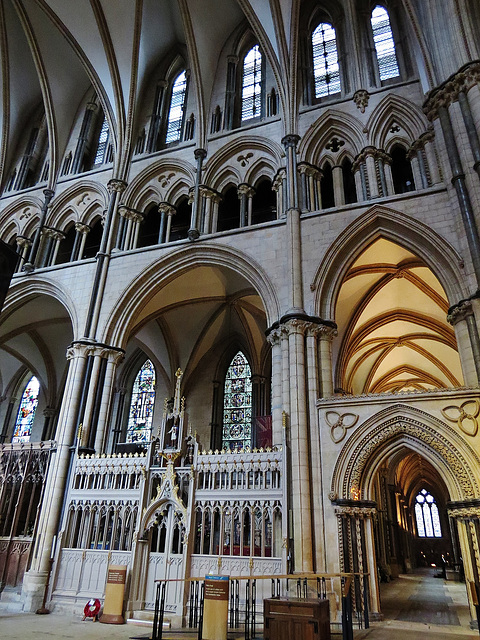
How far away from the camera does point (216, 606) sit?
20.7ft

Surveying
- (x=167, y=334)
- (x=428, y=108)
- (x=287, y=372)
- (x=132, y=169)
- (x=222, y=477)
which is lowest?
(x=222, y=477)

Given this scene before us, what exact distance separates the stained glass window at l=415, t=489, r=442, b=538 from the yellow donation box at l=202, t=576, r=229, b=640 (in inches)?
1139

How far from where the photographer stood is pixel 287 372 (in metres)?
10.9

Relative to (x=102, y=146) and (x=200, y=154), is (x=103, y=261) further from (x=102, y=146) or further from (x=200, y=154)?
(x=102, y=146)

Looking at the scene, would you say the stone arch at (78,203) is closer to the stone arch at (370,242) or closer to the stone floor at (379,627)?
the stone arch at (370,242)

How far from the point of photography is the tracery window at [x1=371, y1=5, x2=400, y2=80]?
14.5 m

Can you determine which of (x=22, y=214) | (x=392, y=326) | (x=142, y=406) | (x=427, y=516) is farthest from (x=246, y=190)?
(x=427, y=516)

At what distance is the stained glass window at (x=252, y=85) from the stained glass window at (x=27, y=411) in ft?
46.1

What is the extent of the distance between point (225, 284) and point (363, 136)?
593cm

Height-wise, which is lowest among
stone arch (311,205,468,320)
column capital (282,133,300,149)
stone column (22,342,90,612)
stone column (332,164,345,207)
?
stone column (22,342,90,612)

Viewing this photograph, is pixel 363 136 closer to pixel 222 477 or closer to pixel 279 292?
pixel 279 292

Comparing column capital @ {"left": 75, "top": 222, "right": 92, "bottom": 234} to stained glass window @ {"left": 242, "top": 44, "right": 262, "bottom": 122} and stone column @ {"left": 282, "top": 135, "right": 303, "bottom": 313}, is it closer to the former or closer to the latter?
stained glass window @ {"left": 242, "top": 44, "right": 262, "bottom": 122}

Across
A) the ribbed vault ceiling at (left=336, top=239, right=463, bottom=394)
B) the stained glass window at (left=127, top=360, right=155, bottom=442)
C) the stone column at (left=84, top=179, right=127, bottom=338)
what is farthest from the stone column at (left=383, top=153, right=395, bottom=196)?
the stained glass window at (left=127, top=360, right=155, bottom=442)

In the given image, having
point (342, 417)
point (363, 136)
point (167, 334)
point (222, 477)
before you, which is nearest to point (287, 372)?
point (342, 417)
